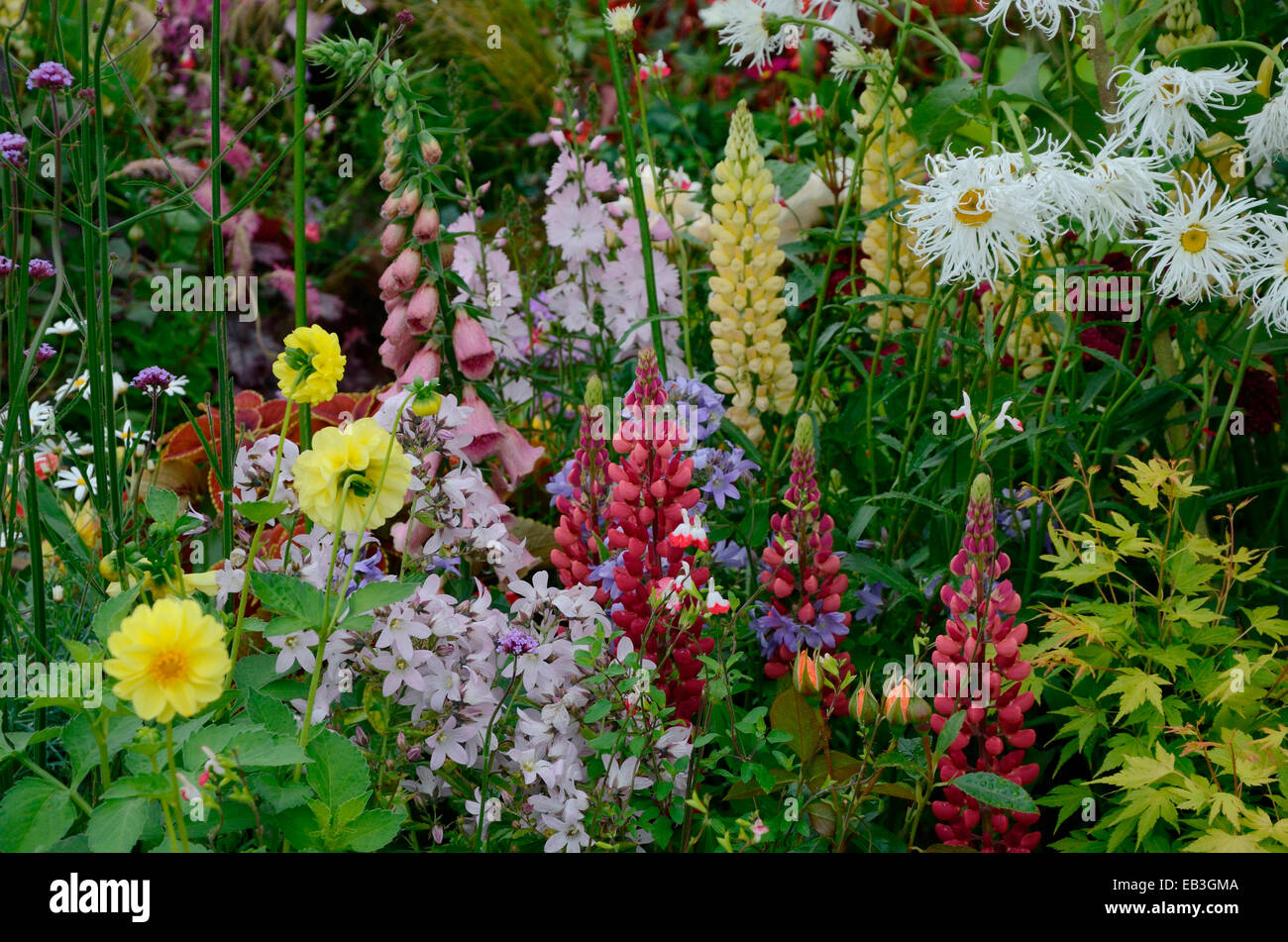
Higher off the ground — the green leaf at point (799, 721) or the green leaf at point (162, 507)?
the green leaf at point (162, 507)

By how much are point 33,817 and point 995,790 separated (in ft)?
3.39

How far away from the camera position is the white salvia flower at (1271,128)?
5.74 ft

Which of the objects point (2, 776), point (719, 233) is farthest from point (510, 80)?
point (2, 776)

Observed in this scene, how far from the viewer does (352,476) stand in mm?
1215

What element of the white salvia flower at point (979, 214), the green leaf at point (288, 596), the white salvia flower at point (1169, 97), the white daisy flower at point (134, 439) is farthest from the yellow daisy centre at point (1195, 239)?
the white daisy flower at point (134, 439)

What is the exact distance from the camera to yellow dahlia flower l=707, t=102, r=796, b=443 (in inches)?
84.3

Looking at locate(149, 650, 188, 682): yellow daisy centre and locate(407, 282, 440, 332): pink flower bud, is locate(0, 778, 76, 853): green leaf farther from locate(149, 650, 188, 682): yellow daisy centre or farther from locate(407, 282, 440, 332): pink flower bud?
locate(407, 282, 440, 332): pink flower bud

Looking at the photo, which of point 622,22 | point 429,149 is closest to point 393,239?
point 429,149

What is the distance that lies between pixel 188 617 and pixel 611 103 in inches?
183

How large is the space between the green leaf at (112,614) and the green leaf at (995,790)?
3.07 feet

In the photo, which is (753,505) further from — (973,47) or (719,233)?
(973,47)

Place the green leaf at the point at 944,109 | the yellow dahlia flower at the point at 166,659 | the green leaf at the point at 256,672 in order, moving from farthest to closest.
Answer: the green leaf at the point at 944,109
the green leaf at the point at 256,672
the yellow dahlia flower at the point at 166,659

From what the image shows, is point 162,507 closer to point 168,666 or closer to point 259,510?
point 259,510

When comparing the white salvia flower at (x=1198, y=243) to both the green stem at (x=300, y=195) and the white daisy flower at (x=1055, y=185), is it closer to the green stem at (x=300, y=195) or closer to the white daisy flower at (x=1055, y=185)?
the white daisy flower at (x=1055, y=185)
